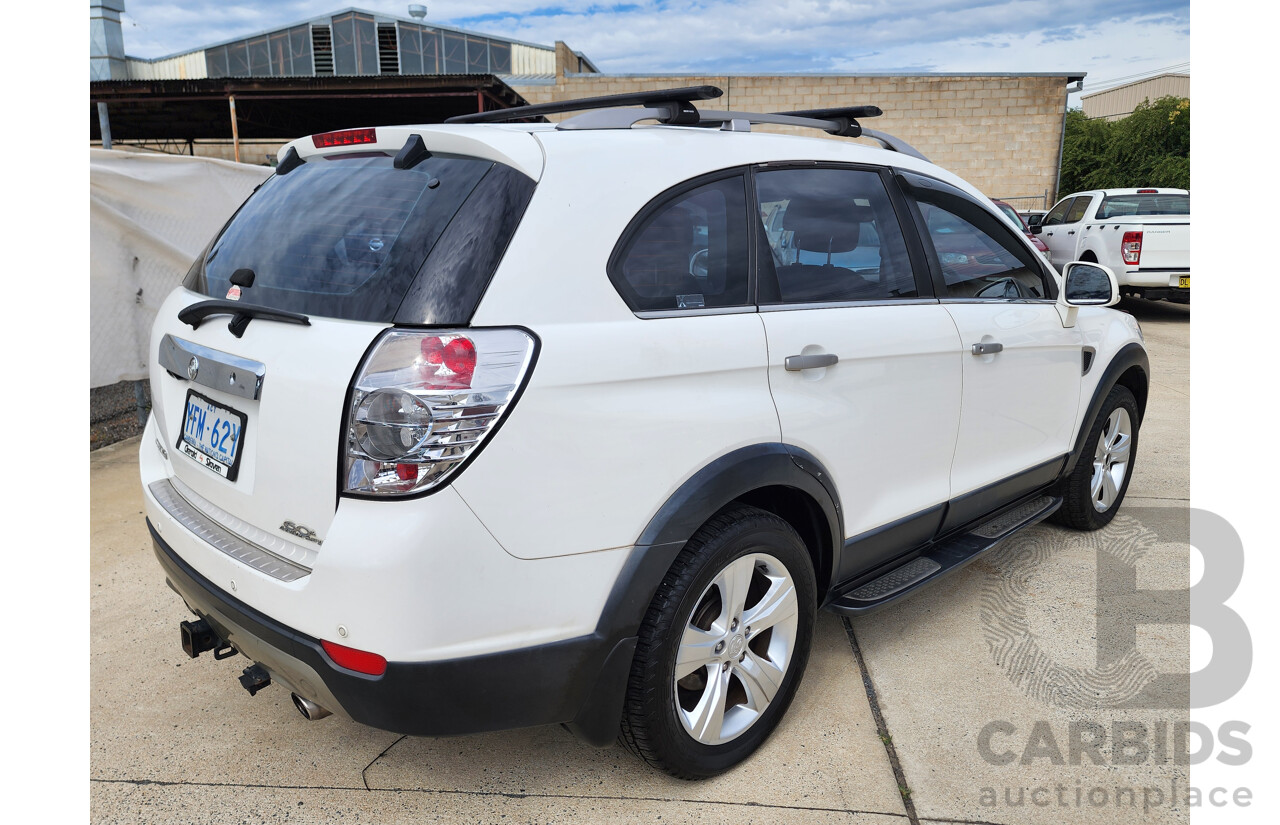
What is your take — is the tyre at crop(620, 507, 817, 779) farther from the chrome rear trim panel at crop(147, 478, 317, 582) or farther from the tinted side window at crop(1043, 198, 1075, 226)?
the tinted side window at crop(1043, 198, 1075, 226)

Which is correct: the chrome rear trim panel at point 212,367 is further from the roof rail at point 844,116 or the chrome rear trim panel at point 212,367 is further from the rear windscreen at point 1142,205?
the rear windscreen at point 1142,205

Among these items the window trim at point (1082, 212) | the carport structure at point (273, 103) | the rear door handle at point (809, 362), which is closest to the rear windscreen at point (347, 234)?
the rear door handle at point (809, 362)

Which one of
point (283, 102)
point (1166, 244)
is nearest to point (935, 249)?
point (1166, 244)

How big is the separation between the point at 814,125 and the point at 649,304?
1.46m

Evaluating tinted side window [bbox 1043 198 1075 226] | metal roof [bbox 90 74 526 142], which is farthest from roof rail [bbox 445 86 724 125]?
metal roof [bbox 90 74 526 142]

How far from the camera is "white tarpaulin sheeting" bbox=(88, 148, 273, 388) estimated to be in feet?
18.2

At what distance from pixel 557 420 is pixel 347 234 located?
30.1 inches

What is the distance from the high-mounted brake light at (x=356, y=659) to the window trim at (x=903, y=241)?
1.31 meters

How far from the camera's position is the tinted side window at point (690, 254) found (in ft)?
6.81

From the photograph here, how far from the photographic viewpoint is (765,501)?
2.52 meters

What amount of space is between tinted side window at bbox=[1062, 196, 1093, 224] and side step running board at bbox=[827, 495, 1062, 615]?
11313mm

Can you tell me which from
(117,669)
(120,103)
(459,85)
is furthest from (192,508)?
(120,103)

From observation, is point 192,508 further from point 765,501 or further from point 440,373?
point 765,501

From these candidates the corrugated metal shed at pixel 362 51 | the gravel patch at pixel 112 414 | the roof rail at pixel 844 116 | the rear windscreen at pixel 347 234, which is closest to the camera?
the rear windscreen at pixel 347 234
